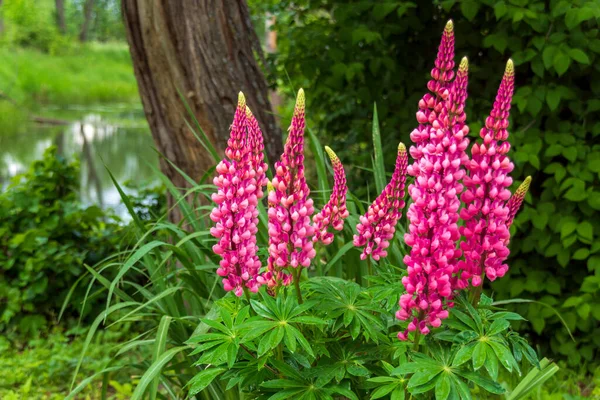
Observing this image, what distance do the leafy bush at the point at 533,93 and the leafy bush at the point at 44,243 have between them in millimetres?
1841

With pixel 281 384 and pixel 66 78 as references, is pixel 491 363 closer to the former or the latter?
pixel 281 384

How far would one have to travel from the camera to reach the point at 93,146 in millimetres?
10766

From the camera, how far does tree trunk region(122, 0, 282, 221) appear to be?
3.72 metres

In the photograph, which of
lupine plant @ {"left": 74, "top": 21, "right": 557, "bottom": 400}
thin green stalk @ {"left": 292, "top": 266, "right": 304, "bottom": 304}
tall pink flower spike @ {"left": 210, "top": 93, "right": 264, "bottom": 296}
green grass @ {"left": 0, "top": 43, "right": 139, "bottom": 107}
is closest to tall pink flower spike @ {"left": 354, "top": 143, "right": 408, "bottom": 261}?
lupine plant @ {"left": 74, "top": 21, "right": 557, "bottom": 400}

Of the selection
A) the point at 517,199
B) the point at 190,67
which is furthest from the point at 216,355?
the point at 190,67

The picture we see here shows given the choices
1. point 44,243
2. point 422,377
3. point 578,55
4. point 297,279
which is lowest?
point 44,243

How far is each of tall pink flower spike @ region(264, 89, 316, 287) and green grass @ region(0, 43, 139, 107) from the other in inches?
660

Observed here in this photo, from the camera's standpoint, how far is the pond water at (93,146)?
992 cm

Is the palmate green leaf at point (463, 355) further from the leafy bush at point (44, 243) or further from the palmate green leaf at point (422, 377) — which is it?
the leafy bush at point (44, 243)

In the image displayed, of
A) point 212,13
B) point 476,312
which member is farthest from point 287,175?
point 212,13

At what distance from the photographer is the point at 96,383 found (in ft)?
12.9

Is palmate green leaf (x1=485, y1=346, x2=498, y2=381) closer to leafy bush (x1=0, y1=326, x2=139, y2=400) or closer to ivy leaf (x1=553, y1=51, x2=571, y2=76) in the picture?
ivy leaf (x1=553, y1=51, x2=571, y2=76)

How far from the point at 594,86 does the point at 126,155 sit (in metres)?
10.2

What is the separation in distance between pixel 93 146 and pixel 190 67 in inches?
298
